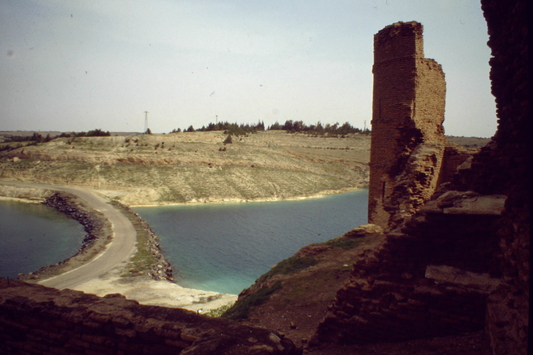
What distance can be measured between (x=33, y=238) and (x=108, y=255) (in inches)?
344

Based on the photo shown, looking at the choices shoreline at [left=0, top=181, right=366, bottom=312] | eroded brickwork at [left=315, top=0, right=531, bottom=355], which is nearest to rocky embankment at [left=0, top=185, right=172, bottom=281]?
shoreline at [left=0, top=181, right=366, bottom=312]

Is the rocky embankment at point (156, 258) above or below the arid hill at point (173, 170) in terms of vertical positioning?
below

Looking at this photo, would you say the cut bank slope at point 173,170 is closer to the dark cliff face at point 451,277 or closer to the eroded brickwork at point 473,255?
the dark cliff face at point 451,277

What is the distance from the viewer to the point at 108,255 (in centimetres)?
2048

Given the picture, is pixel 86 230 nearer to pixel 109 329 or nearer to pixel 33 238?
pixel 33 238

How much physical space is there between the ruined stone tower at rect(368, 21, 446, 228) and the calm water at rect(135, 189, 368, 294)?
8792mm

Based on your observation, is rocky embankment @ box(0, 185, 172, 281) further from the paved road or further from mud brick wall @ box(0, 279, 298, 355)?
mud brick wall @ box(0, 279, 298, 355)

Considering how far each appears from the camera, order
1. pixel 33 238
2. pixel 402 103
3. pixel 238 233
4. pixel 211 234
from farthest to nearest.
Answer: pixel 238 233, pixel 211 234, pixel 33 238, pixel 402 103

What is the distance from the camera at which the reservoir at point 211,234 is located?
19484mm

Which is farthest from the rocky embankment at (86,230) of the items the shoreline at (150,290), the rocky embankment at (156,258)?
the shoreline at (150,290)

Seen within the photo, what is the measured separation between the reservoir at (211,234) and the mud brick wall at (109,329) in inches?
461

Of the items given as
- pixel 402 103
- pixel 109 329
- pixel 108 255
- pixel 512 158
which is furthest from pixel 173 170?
pixel 512 158

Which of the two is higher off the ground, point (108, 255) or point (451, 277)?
point (451, 277)

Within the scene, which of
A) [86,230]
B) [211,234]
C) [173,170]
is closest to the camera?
[211,234]
